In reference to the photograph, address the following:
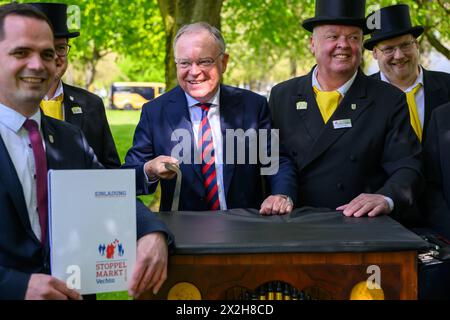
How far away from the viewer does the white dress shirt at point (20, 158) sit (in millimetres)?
2695

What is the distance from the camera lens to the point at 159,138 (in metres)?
4.02

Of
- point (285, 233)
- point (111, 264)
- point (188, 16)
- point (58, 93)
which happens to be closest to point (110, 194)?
point (111, 264)

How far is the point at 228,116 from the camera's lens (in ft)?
13.3

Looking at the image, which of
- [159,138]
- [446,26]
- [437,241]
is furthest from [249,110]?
[446,26]

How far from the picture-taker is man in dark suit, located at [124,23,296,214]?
3.89 metres

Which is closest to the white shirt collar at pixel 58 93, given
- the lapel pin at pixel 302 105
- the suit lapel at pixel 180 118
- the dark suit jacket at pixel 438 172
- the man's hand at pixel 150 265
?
the suit lapel at pixel 180 118

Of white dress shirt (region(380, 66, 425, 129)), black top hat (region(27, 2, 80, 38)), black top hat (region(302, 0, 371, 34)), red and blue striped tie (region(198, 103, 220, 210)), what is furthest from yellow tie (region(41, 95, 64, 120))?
white dress shirt (region(380, 66, 425, 129))

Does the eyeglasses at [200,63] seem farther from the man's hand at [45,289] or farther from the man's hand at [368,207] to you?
the man's hand at [45,289]

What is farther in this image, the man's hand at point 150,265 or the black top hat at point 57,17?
the black top hat at point 57,17

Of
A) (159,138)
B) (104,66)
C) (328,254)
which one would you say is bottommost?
(328,254)

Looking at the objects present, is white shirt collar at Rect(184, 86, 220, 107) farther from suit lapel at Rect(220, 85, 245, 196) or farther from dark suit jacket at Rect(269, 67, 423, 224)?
dark suit jacket at Rect(269, 67, 423, 224)

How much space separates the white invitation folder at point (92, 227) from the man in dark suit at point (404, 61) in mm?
3182
